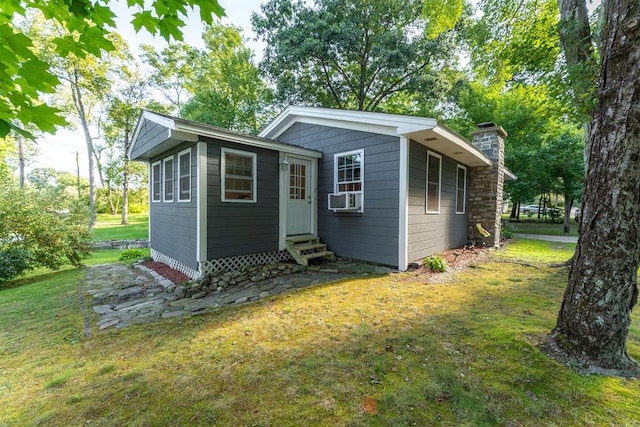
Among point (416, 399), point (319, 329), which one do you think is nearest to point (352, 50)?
point (319, 329)

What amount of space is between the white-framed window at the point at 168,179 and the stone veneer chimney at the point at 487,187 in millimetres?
8685

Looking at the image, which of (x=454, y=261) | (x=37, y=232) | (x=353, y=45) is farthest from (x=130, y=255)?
(x=353, y=45)

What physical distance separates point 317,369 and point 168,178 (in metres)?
6.03

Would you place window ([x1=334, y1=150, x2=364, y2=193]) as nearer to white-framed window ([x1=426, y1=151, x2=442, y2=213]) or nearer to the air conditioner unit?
the air conditioner unit

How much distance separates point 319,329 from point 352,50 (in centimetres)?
1269

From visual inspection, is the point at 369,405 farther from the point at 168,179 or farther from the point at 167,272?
the point at 168,179

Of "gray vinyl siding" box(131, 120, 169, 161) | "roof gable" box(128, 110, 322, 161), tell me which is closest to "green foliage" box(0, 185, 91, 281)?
"roof gable" box(128, 110, 322, 161)

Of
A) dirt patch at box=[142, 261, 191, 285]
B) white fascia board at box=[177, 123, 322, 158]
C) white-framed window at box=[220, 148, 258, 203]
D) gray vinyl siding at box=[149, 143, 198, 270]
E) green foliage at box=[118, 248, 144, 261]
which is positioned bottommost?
green foliage at box=[118, 248, 144, 261]

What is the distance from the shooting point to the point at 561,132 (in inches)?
551

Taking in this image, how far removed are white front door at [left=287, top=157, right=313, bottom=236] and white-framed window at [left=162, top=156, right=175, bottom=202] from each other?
270 cm

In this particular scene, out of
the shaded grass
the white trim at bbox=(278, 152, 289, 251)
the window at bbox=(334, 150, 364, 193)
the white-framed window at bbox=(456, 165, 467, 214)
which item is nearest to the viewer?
the window at bbox=(334, 150, 364, 193)

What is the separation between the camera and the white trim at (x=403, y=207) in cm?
527

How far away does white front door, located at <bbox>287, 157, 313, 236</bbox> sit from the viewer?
6453 mm

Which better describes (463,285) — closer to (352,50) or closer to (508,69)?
(508,69)
